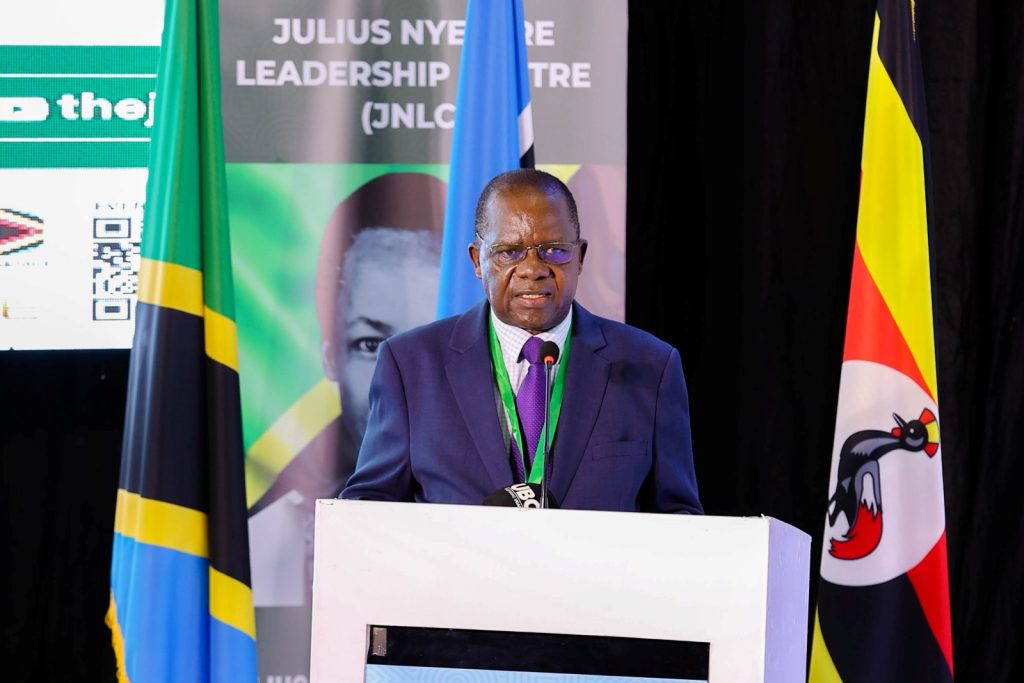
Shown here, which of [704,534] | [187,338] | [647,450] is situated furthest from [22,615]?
[704,534]

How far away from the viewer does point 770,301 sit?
12.4 feet

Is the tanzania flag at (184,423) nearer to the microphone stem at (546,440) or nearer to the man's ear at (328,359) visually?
the man's ear at (328,359)

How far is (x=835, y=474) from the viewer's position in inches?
134

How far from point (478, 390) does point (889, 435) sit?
167 cm

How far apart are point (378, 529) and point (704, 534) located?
38 cm

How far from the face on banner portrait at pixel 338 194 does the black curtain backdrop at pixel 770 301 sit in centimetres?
21

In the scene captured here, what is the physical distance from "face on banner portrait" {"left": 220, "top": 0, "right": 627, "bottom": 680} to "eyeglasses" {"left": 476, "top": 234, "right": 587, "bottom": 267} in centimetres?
146

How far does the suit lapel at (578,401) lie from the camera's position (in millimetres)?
2174

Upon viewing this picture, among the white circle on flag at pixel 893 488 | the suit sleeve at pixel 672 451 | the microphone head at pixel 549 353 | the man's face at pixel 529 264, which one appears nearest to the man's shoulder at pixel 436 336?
the man's face at pixel 529 264

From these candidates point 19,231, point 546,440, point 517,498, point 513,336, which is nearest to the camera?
point 517,498

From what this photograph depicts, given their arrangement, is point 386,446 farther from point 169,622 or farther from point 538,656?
point 169,622

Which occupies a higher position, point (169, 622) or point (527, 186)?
point (527, 186)

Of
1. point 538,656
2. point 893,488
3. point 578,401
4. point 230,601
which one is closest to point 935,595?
point 893,488

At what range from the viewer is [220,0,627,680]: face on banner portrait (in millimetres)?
3684
